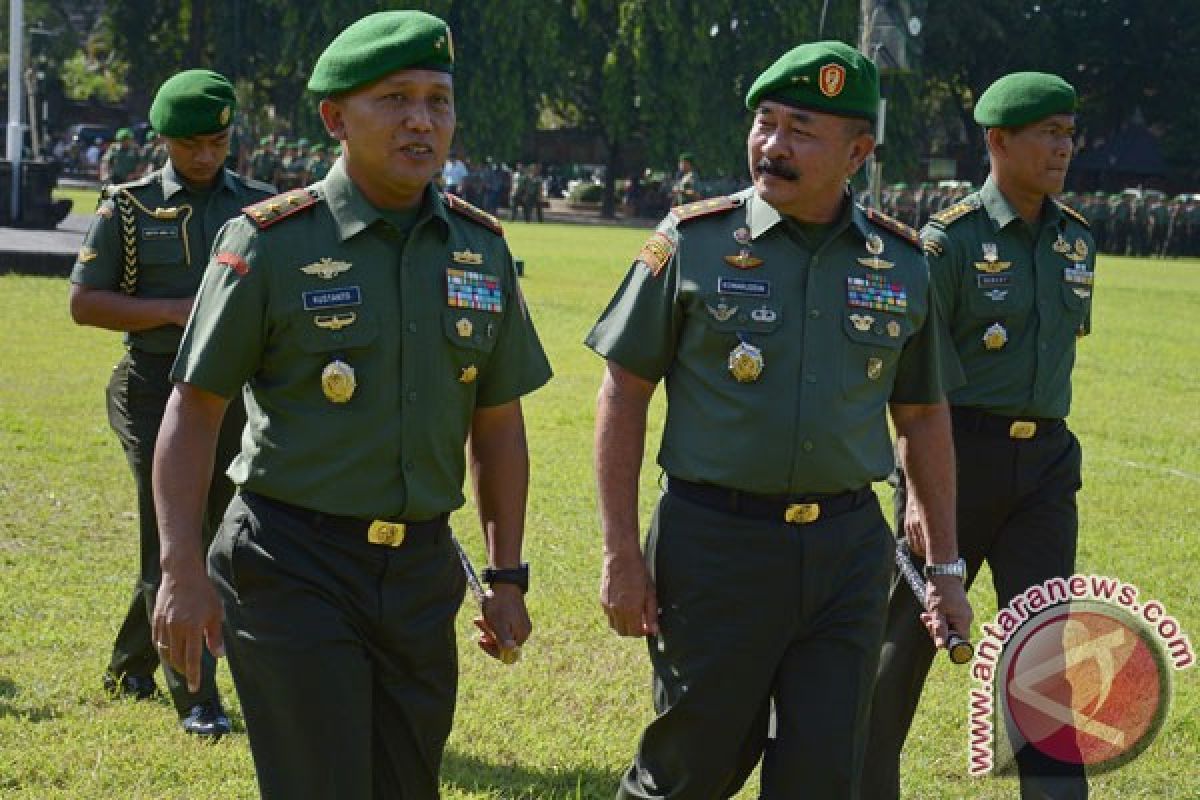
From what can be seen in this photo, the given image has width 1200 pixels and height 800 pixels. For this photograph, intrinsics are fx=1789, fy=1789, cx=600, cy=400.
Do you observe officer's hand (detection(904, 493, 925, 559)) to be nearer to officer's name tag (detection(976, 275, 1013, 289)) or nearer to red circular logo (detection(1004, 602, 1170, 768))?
red circular logo (detection(1004, 602, 1170, 768))

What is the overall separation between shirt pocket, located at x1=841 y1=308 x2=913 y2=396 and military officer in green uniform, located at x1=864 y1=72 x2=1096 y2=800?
1140mm

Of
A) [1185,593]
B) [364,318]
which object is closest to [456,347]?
[364,318]

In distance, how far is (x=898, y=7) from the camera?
41.7 feet

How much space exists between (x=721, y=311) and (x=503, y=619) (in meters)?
0.86

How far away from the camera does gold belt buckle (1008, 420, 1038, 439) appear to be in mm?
5383

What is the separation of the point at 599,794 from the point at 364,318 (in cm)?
228

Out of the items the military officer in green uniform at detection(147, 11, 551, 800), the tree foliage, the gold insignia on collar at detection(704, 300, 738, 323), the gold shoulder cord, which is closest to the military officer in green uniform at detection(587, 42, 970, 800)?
the gold insignia on collar at detection(704, 300, 738, 323)

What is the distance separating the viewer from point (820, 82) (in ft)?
13.5

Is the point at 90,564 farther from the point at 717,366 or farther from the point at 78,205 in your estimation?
the point at 78,205

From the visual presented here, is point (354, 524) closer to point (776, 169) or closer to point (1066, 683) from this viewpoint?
point (776, 169)

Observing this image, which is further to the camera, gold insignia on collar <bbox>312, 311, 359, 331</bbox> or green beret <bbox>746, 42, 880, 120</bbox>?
green beret <bbox>746, 42, 880, 120</bbox>

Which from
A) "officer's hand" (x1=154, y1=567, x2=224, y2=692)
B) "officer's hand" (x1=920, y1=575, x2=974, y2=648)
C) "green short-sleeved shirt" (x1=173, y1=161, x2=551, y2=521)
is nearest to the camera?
"officer's hand" (x1=154, y1=567, x2=224, y2=692)

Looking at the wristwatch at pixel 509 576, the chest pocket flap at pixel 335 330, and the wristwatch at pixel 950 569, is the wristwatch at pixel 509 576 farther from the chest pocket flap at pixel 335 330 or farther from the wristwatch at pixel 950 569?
the wristwatch at pixel 950 569

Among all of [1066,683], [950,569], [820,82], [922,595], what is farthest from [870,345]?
[1066,683]
